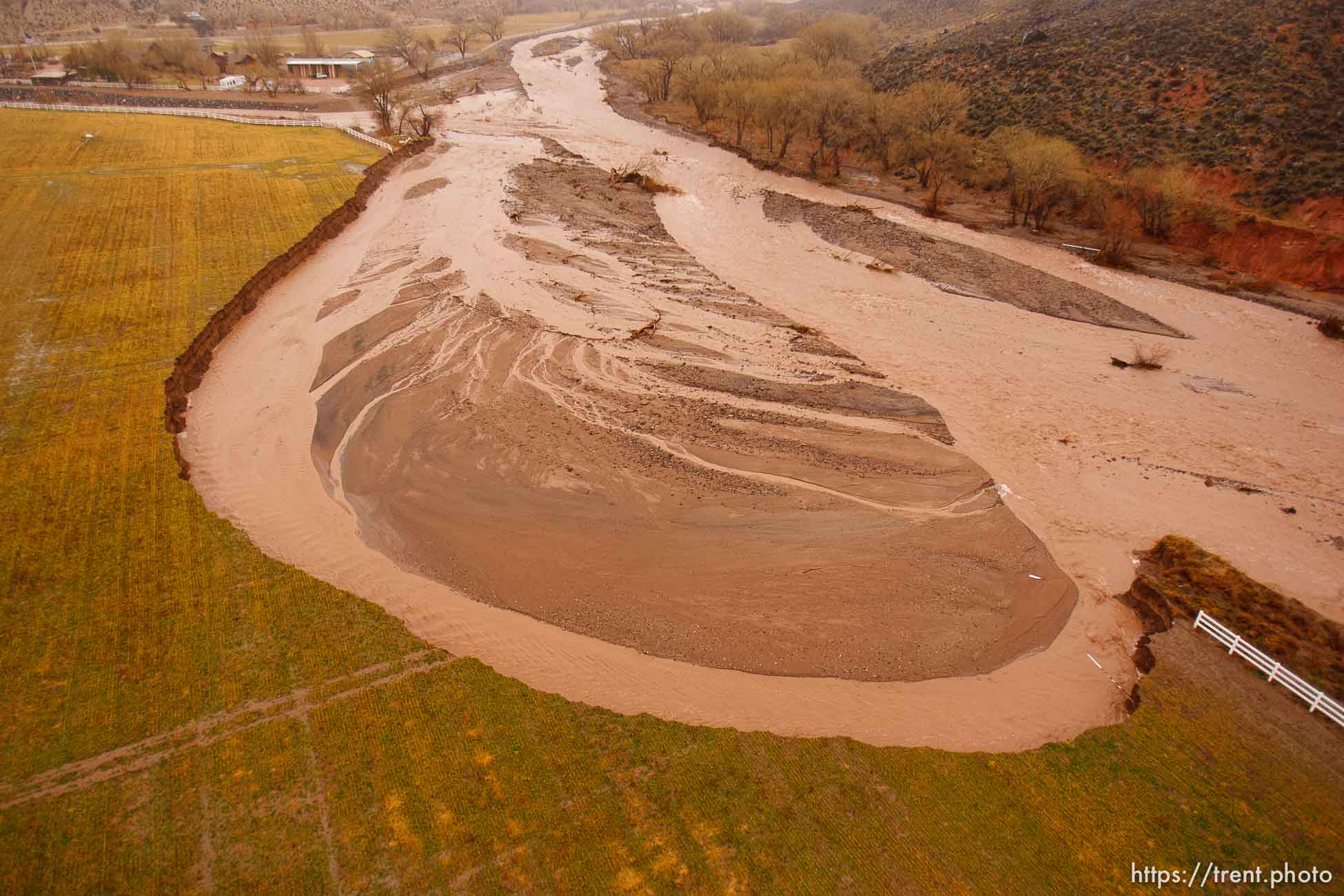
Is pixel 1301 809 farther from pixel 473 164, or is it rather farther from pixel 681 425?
pixel 473 164

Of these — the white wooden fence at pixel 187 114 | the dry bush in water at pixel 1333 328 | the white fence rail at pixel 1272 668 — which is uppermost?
the white wooden fence at pixel 187 114

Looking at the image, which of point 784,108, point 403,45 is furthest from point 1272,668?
point 403,45

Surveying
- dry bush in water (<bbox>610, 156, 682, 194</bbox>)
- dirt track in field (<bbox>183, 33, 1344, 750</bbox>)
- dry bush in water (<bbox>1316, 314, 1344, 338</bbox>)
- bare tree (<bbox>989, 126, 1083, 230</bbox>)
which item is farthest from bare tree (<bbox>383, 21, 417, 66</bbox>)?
dry bush in water (<bbox>1316, 314, 1344, 338</bbox>)

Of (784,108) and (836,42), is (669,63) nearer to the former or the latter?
(836,42)

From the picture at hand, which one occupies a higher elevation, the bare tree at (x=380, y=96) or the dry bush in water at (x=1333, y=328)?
the bare tree at (x=380, y=96)

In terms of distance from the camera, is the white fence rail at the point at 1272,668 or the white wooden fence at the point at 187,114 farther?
the white wooden fence at the point at 187,114

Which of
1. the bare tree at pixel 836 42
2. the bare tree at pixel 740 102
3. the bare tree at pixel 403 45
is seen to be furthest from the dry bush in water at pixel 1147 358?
the bare tree at pixel 403 45

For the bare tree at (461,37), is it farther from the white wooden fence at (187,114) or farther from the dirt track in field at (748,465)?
the dirt track in field at (748,465)
